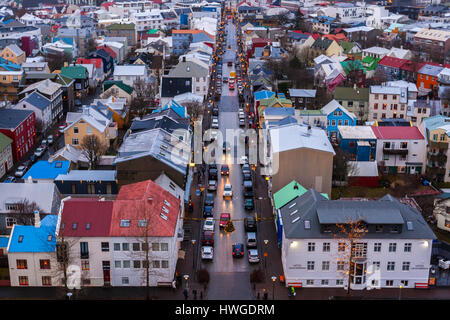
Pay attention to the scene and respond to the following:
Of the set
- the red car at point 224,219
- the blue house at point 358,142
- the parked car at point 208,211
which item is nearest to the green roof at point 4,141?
the parked car at point 208,211

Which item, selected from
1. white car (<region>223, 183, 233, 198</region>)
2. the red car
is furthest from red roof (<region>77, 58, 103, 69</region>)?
the red car

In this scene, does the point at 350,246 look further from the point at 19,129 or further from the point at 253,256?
the point at 19,129

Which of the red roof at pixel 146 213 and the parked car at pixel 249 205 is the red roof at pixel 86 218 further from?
the parked car at pixel 249 205

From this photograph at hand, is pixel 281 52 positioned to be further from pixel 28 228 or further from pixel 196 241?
pixel 28 228

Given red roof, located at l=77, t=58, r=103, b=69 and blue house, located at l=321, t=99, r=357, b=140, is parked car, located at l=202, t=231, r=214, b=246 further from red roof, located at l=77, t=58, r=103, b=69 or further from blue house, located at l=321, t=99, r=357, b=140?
red roof, located at l=77, t=58, r=103, b=69
